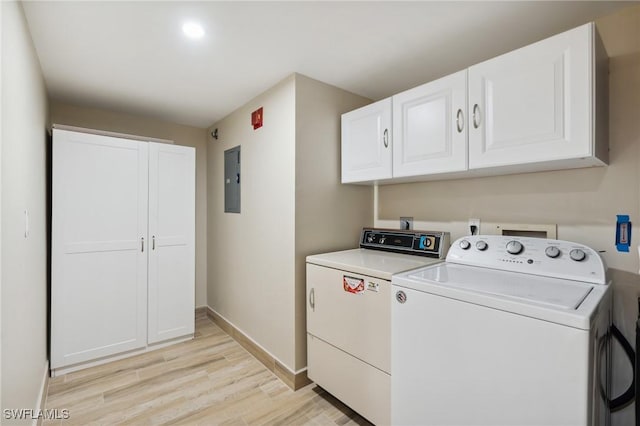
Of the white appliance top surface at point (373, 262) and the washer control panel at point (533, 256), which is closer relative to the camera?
the washer control panel at point (533, 256)

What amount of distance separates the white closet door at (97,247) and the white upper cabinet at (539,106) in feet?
8.78

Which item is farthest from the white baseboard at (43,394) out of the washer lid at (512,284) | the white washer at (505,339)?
the washer lid at (512,284)

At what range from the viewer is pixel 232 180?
117 inches

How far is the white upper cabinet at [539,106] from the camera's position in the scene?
1.25 meters

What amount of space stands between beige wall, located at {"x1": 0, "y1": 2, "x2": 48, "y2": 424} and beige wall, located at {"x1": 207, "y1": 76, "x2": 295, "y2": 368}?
1.41 m

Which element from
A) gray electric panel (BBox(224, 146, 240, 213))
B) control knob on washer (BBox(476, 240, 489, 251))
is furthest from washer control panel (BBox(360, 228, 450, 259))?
gray electric panel (BBox(224, 146, 240, 213))

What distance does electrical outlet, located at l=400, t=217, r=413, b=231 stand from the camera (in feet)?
7.80

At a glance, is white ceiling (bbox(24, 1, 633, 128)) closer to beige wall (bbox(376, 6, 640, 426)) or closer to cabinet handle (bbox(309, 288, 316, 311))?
beige wall (bbox(376, 6, 640, 426))

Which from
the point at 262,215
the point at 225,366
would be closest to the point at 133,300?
the point at 225,366

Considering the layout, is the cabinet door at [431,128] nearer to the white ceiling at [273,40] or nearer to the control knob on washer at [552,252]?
the white ceiling at [273,40]

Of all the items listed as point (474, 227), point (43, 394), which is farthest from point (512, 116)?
point (43, 394)

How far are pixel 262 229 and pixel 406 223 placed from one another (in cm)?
120

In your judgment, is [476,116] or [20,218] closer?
[20,218]

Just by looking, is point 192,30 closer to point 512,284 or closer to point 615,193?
point 512,284
